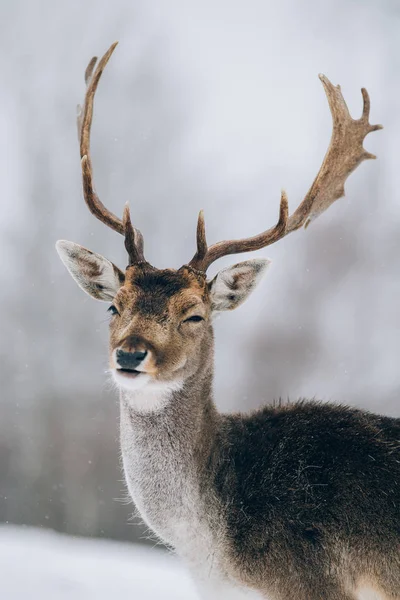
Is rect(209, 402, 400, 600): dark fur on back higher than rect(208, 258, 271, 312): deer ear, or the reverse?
rect(208, 258, 271, 312): deer ear

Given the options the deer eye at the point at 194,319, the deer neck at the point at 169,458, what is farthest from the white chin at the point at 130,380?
the deer eye at the point at 194,319

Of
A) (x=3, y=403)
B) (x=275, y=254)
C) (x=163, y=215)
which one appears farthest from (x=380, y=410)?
(x=3, y=403)

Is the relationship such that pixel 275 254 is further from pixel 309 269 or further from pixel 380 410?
pixel 380 410

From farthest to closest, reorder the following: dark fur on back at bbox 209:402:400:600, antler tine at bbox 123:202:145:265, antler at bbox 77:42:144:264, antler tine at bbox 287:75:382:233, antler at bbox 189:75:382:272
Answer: antler tine at bbox 287:75:382:233 → antler at bbox 189:75:382:272 → antler at bbox 77:42:144:264 → antler tine at bbox 123:202:145:265 → dark fur on back at bbox 209:402:400:600

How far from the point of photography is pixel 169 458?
5.70m

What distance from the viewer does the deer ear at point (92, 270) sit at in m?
6.15

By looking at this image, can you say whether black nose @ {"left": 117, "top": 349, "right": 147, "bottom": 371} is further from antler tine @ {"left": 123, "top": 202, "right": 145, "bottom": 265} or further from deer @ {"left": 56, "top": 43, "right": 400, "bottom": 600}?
antler tine @ {"left": 123, "top": 202, "right": 145, "bottom": 265}

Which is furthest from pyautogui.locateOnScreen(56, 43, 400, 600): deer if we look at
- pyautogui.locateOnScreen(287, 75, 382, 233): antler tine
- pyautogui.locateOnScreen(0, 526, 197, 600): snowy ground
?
pyautogui.locateOnScreen(0, 526, 197, 600): snowy ground

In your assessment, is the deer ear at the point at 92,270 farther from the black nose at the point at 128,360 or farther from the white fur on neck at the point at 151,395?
the black nose at the point at 128,360

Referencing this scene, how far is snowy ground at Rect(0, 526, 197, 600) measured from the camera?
25.0 feet

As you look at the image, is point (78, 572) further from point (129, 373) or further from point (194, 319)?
point (129, 373)

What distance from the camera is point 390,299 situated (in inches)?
828

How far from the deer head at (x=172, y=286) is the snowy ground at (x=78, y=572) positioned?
2808 mm

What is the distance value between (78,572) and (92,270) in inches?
156
